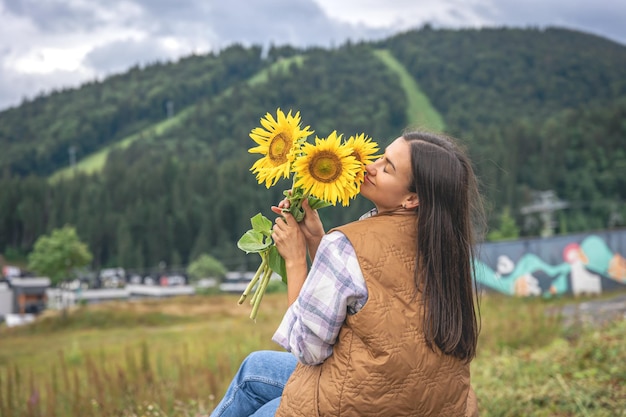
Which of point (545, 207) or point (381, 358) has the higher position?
point (381, 358)

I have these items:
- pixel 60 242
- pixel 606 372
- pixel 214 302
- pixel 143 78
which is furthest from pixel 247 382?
pixel 143 78

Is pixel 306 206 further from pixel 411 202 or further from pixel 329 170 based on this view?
pixel 411 202

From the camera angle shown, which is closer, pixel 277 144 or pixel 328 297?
pixel 328 297

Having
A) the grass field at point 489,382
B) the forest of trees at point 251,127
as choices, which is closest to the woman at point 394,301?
the grass field at point 489,382

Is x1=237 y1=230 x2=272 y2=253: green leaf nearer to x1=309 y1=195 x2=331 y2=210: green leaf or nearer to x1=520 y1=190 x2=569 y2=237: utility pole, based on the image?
x1=309 y1=195 x2=331 y2=210: green leaf

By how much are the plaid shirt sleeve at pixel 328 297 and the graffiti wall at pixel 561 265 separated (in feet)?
72.5

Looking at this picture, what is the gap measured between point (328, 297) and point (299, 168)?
1.55ft

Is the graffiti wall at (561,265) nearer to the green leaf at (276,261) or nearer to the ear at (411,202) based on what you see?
the green leaf at (276,261)

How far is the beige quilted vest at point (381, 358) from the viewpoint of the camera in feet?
6.78

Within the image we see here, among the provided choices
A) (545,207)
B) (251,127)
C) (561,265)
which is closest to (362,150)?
(561,265)

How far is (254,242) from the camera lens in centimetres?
257

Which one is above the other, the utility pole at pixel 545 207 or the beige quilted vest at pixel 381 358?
the beige quilted vest at pixel 381 358

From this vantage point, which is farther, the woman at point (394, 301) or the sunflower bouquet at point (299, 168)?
the sunflower bouquet at point (299, 168)

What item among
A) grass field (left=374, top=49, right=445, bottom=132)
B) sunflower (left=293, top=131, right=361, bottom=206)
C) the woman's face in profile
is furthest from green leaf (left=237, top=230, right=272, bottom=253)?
grass field (left=374, top=49, right=445, bottom=132)
